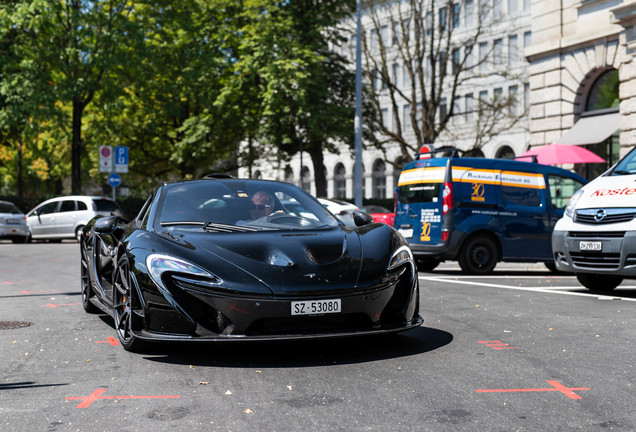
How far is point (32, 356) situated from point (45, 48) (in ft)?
94.9

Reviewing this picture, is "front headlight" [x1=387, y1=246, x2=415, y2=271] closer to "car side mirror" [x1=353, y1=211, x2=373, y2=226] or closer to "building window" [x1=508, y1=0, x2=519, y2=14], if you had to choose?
"car side mirror" [x1=353, y1=211, x2=373, y2=226]

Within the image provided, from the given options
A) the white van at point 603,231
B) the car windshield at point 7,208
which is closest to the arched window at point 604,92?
the white van at point 603,231

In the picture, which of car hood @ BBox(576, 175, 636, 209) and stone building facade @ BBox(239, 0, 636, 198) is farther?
stone building facade @ BBox(239, 0, 636, 198)

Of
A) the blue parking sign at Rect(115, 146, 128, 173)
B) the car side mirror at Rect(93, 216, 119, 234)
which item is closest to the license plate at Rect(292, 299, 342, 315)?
the car side mirror at Rect(93, 216, 119, 234)

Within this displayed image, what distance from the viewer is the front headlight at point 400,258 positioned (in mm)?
5891

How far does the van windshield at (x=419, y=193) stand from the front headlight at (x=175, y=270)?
349 inches

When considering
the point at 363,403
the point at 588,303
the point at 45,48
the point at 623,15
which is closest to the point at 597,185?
the point at 588,303

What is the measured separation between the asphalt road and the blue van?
565 centimetres

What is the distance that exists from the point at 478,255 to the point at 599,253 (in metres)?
4.53

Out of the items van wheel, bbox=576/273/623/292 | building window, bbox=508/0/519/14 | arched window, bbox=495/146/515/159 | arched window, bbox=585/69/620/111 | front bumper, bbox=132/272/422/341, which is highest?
building window, bbox=508/0/519/14

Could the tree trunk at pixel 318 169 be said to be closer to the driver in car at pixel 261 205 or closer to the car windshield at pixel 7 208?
the car windshield at pixel 7 208

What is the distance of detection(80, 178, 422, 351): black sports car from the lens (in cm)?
541

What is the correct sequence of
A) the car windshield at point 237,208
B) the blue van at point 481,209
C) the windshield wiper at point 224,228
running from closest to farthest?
the windshield wiper at point 224,228 → the car windshield at point 237,208 → the blue van at point 481,209

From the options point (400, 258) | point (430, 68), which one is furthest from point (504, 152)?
point (400, 258)
